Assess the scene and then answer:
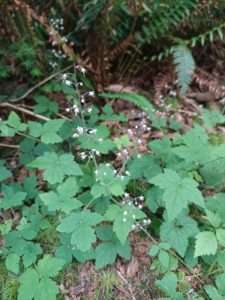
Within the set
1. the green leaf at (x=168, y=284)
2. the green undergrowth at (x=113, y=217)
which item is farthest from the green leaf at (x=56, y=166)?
the green leaf at (x=168, y=284)

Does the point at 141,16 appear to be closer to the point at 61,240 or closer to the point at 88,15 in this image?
the point at 88,15

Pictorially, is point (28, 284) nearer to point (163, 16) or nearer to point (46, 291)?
point (46, 291)

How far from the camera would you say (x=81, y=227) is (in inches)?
69.9

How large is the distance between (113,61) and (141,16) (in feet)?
1.15

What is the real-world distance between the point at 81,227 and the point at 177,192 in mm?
443

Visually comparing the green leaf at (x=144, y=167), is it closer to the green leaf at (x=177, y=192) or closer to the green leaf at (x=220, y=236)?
the green leaf at (x=177, y=192)

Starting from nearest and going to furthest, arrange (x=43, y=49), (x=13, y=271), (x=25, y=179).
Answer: (x=13, y=271) → (x=25, y=179) → (x=43, y=49)

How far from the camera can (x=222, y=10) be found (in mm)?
2684

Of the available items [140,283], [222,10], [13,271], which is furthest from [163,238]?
[222,10]

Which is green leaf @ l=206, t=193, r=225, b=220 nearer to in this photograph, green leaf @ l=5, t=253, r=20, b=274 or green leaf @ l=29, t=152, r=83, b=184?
green leaf @ l=29, t=152, r=83, b=184

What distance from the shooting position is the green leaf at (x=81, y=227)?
173 cm

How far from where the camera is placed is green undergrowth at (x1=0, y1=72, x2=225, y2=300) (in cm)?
177

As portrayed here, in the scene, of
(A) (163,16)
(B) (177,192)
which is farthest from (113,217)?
(A) (163,16)

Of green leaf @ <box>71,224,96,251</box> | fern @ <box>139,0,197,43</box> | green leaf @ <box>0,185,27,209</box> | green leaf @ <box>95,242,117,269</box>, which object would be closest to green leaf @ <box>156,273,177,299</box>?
green leaf @ <box>95,242,117,269</box>
